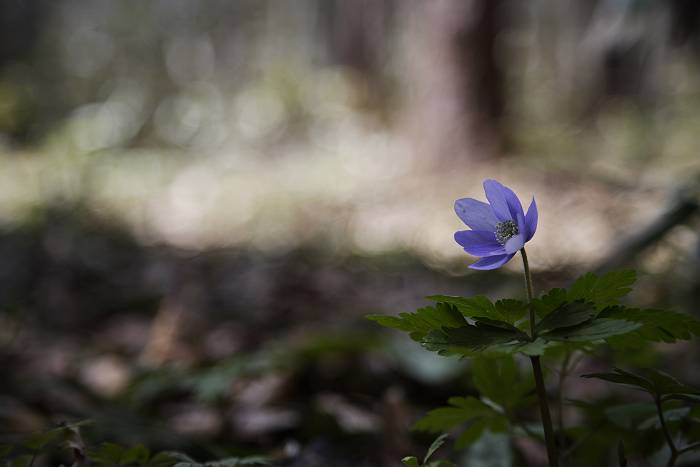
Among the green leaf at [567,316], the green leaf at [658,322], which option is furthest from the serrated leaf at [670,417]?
the green leaf at [567,316]

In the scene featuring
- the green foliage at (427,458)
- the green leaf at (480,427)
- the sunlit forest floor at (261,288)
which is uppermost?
the sunlit forest floor at (261,288)

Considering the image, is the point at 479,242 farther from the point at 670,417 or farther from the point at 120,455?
the point at 120,455

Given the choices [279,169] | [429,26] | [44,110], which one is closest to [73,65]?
[44,110]

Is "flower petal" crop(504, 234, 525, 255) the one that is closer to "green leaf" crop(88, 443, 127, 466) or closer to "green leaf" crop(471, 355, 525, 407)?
"green leaf" crop(471, 355, 525, 407)

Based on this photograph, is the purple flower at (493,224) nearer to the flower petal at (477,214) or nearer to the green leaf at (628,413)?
the flower petal at (477,214)

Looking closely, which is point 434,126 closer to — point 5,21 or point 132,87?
point 132,87

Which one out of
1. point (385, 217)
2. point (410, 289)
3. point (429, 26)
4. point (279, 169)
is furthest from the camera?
point (279, 169)
